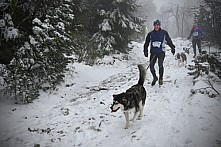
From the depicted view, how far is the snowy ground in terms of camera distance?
4242 mm

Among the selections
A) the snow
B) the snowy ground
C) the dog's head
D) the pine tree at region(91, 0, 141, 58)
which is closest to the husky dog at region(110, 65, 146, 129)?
the dog's head

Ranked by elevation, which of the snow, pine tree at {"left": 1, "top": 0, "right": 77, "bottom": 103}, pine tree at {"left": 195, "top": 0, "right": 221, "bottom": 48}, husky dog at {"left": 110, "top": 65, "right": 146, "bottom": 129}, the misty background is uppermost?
the misty background

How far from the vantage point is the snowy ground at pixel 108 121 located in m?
4.24

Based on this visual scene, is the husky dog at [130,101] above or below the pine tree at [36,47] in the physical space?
below

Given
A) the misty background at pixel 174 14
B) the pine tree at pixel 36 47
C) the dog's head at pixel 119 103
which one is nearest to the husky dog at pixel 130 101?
the dog's head at pixel 119 103

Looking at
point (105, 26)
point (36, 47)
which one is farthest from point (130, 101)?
point (105, 26)

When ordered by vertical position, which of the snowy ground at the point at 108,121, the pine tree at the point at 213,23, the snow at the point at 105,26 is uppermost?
the pine tree at the point at 213,23

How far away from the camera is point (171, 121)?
487 cm

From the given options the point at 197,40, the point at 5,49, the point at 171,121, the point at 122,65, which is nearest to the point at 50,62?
the point at 5,49

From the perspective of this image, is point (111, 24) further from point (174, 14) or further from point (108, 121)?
point (174, 14)

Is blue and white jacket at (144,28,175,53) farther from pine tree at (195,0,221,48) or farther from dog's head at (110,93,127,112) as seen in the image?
pine tree at (195,0,221,48)

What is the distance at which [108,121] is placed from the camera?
545cm

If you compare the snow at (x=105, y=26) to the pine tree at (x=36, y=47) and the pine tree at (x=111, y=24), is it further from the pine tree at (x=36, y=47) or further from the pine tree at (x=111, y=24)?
the pine tree at (x=36, y=47)

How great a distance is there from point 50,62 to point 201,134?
5979 mm
